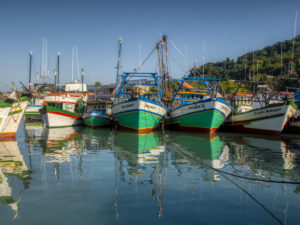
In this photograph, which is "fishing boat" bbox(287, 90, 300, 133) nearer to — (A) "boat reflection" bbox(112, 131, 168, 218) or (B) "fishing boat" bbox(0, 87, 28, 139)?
(A) "boat reflection" bbox(112, 131, 168, 218)

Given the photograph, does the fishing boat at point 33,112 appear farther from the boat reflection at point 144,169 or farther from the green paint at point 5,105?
the boat reflection at point 144,169

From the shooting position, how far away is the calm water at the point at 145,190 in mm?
4426

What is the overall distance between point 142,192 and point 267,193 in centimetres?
286

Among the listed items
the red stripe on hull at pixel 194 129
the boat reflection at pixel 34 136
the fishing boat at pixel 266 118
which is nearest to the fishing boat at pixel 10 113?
the boat reflection at pixel 34 136

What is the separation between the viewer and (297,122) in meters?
19.1

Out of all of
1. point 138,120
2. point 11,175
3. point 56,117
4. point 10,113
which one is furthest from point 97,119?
point 11,175

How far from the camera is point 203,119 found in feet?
63.4

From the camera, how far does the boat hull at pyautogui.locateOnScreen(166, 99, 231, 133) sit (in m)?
18.8

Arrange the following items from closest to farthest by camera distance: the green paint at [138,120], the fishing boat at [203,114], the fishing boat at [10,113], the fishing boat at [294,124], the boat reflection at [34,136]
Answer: the boat reflection at [34,136] < the fishing boat at [10,113] < the fishing boat at [203,114] < the fishing boat at [294,124] < the green paint at [138,120]

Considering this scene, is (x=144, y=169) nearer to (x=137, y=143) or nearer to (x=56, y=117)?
A: (x=137, y=143)

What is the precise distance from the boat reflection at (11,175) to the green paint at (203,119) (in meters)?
13.3

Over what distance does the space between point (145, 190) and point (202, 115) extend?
14264mm

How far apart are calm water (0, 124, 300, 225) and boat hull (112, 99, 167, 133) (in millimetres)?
9820

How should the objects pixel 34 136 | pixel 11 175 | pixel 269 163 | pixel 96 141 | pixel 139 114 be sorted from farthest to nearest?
pixel 139 114, pixel 34 136, pixel 96 141, pixel 269 163, pixel 11 175
